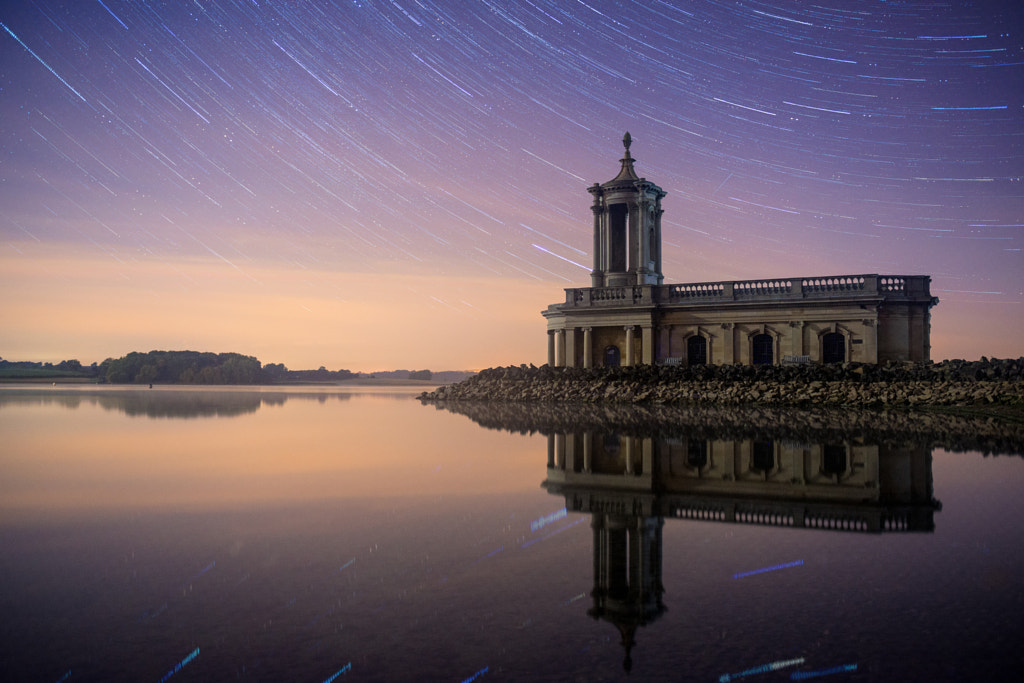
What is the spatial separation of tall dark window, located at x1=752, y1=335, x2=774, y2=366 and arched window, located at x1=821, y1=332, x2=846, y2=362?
3195mm

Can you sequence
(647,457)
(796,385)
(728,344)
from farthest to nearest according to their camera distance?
(728,344) < (796,385) < (647,457)

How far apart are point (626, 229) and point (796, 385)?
23.4 meters

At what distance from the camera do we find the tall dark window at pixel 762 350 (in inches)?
1898

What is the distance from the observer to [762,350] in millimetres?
48562

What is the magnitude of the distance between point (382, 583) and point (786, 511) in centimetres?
569

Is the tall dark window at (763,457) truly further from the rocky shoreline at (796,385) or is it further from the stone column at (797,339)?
the stone column at (797,339)

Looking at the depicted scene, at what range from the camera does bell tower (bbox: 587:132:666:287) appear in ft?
182

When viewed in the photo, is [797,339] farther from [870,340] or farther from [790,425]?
[790,425]

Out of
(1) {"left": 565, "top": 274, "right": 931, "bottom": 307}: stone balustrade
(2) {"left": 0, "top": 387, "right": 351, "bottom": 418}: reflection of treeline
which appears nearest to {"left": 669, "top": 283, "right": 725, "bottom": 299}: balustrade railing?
(1) {"left": 565, "top": 274, "right": 931, "bottom": 307}: stone balustrade

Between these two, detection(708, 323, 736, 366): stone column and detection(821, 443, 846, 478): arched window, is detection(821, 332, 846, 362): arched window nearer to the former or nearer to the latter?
detection(708, 323, 736, 366): stone column

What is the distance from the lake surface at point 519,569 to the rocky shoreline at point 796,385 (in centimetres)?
1794

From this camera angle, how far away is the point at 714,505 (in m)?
10.1

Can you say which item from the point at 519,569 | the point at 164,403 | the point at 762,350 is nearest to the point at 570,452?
the point at 519,569

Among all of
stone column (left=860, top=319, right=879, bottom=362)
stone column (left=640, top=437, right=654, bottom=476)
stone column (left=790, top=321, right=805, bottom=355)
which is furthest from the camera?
stone column (left=790, top=321, right=805, bottom=355)
